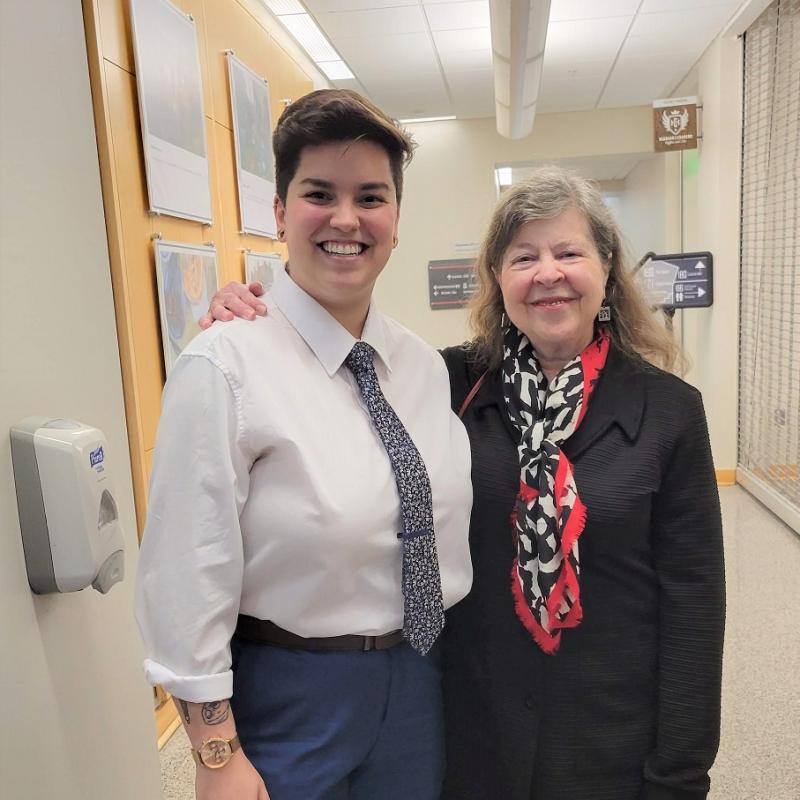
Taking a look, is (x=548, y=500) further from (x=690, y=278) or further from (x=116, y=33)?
(x=690, y=278)

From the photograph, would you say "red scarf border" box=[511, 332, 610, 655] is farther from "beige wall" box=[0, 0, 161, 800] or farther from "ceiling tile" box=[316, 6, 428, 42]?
Answer: "ceiling tile" box=[316, 6, 428, 42]

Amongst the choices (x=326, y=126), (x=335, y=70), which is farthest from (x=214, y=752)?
(x=335, y=70)

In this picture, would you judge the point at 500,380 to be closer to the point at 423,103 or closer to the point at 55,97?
the point at 55,97

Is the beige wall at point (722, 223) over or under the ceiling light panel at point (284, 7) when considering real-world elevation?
under

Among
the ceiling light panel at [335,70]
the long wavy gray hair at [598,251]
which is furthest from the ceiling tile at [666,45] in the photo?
the long wavy gray hair at [598,251]

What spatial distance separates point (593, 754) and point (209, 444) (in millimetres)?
962

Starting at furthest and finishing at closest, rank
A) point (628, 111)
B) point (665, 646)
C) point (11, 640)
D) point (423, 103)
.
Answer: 1. point (628, 111)
2. point (423, 103)
3. point (665, 646)
4. point (11, 640)

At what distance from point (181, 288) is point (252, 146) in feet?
4.12

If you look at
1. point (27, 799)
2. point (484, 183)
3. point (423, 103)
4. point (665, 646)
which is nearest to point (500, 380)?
point (665, 646)

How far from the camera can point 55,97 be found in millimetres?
1498

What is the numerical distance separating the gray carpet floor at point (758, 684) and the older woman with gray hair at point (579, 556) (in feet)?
4.12

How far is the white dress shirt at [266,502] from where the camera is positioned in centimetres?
108

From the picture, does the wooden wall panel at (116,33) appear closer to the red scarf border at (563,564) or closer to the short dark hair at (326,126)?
the short dark hair at (326,126)

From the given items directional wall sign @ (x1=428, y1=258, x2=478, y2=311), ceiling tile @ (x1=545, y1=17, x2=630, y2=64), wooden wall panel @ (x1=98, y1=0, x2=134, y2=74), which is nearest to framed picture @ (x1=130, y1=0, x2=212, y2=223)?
wooden wall panel @ (x1=98, y1=0, x2=134, y2=74)
